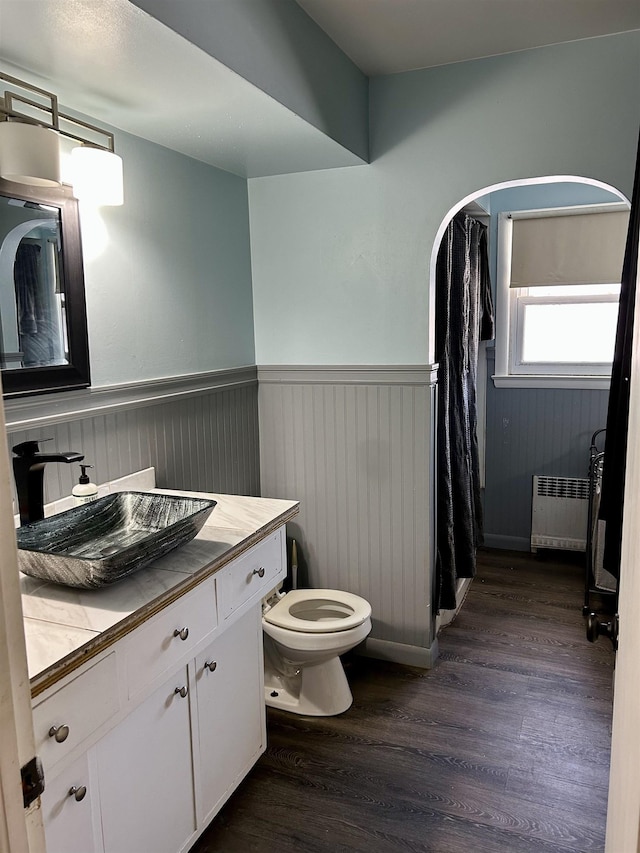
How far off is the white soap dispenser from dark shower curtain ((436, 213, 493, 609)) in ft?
5.37

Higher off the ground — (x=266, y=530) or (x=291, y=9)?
(x=291, y=9)

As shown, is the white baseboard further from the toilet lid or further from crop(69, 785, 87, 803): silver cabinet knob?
crop(69, 785, 87, 803): silver cabinet knob

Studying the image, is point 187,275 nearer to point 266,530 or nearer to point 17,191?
point 17,191

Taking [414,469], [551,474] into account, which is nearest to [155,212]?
[414,469]

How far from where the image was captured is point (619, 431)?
184 centimetres

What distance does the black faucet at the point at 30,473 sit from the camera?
5.75ft

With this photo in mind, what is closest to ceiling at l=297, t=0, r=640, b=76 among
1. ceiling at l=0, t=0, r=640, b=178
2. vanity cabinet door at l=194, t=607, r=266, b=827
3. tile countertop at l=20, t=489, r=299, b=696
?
ceiling at l=0, t=0, r=640, b=178

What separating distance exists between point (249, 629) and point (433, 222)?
1729mm

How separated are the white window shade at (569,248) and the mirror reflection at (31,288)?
2.92 m

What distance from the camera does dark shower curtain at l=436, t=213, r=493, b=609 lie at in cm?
302

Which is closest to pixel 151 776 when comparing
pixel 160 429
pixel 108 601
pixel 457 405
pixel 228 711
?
pixel 228 711

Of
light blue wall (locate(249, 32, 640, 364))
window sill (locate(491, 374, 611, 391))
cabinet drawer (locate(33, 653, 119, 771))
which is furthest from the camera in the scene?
window sill (locate(491, 374, 611, 391))

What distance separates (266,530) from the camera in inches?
78.3

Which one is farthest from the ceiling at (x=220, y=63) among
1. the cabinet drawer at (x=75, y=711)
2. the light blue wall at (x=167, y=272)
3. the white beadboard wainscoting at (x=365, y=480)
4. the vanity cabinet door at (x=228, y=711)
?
the vanity cabinet door at (x=228, y=711)
